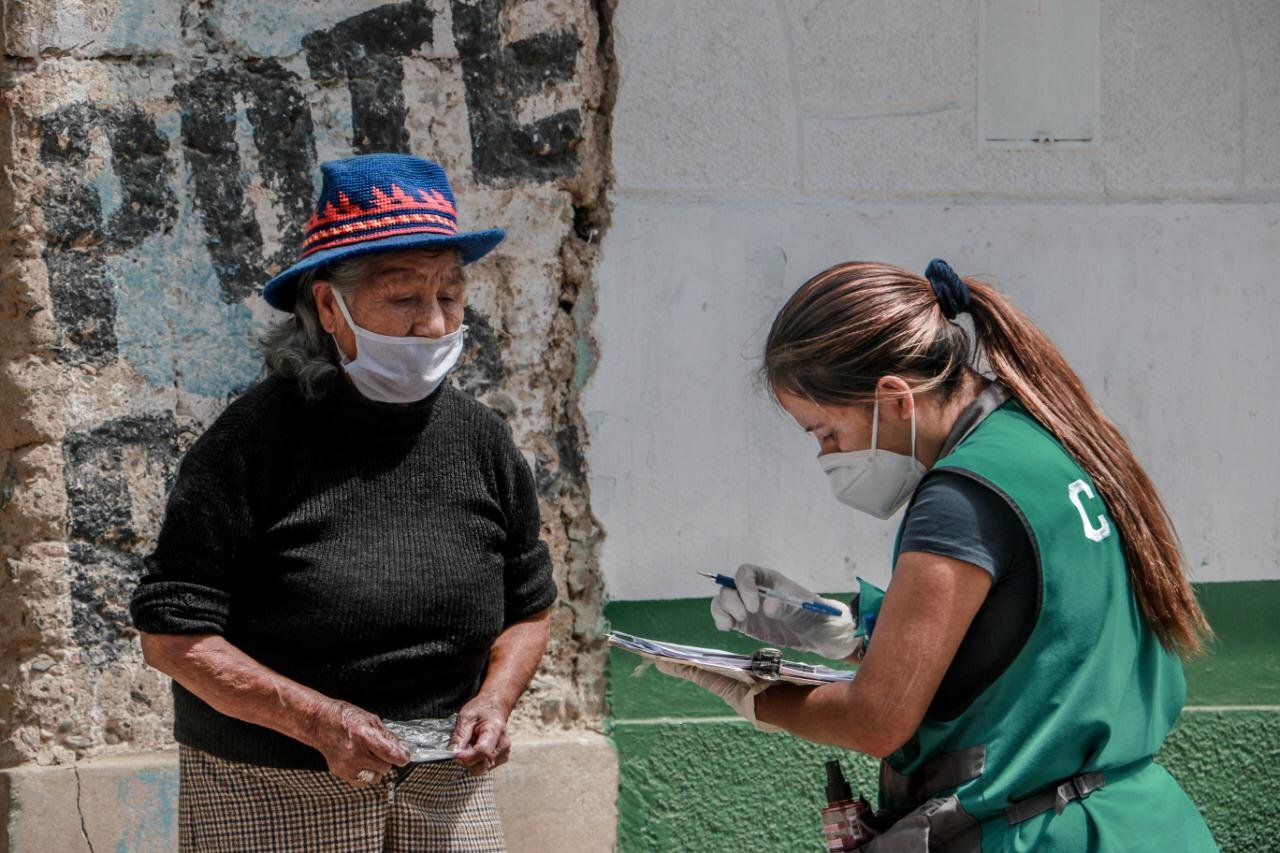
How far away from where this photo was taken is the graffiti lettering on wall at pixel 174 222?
340cm

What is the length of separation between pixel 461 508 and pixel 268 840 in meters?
0.63

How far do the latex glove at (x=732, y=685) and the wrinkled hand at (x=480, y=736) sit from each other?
39 centimetres

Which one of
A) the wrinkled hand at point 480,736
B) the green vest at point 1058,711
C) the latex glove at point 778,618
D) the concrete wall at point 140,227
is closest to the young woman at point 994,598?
the green vest at point 1058,711

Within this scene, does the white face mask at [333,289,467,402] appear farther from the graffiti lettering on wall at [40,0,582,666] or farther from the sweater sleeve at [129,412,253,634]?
the graffiti lettering on wall at [40,0,582,666]

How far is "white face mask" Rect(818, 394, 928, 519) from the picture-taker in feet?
6.90

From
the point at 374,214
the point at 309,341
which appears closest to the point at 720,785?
the point at 309,341

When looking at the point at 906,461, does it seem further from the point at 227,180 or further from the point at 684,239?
the point at 227,180

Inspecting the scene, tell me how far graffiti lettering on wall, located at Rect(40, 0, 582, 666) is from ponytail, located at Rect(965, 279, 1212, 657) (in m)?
1.95

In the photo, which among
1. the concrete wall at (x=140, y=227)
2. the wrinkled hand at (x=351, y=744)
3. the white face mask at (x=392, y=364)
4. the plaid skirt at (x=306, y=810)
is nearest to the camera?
the wrinkled hand at (x=351, y=744)

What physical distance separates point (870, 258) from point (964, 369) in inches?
70.3

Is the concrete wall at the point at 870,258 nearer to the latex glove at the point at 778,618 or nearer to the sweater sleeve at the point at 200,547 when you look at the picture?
the latex glove at the point at 778,618

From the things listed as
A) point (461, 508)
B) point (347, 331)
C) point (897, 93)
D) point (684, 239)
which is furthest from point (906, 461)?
point (897, 93)

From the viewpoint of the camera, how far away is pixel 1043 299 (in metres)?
3.88

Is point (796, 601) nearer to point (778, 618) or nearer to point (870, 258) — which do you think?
point (778, 618)
